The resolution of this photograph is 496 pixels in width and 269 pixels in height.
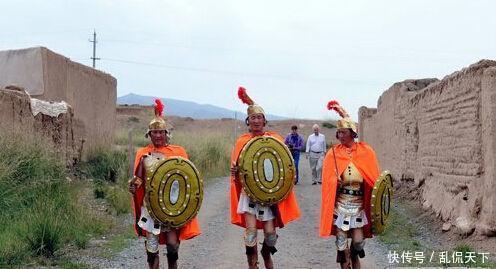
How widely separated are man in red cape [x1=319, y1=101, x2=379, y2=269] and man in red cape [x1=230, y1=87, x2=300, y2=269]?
41 cm

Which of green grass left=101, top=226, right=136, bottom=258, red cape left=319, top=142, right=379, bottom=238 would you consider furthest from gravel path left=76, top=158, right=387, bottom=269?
red cape left=319, top=142, right=379, bottom=238

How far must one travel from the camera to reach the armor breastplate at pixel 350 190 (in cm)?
635

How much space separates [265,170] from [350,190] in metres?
0.86

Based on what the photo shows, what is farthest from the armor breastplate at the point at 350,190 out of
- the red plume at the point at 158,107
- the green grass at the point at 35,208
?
the green grass at the point at 35,208

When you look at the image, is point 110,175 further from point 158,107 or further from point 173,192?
point 173,192

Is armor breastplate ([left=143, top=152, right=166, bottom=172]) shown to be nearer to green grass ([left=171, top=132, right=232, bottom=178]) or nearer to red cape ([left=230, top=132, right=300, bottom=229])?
red cape ([left=230, top=132, right=300, bottom=229])

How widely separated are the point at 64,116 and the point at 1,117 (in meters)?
3.04

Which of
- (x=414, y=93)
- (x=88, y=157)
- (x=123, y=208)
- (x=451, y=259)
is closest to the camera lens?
(x=451, y=259)

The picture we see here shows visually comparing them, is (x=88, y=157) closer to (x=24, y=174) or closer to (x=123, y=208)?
(x=123, y=208)

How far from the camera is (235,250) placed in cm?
867

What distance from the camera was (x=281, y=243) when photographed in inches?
364

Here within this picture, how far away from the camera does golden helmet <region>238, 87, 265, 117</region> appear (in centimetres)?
664

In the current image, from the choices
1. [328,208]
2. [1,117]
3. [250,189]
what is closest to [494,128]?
[328,208]

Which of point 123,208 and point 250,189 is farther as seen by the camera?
point 123,208
